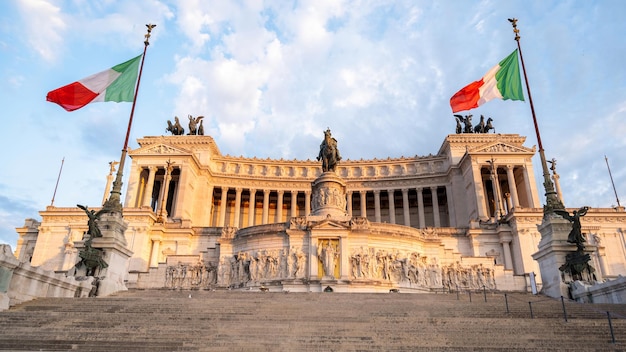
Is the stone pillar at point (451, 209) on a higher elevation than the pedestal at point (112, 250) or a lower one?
higher

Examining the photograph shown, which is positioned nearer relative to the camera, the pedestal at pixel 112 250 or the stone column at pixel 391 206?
the pedestal at pixel 112 250

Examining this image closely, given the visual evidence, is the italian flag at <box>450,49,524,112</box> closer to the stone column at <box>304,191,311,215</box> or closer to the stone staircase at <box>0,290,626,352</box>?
the stone staircase at <box>0,290,626,352</box>

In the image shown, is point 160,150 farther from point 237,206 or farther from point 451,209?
point 451,209

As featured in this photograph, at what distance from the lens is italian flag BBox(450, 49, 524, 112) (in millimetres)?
25625

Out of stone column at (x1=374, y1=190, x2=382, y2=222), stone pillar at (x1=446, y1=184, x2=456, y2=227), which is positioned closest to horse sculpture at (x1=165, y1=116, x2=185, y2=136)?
stone column at (x1=374, y1=190, x2=382, y2=222)

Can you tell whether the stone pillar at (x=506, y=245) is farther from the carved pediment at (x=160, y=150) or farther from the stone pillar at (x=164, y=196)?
the carved pediment at (x=160, y=150)

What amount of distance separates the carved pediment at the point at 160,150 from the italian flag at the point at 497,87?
4205cm

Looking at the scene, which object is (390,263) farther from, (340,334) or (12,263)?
(12,263)

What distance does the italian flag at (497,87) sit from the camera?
25625mm

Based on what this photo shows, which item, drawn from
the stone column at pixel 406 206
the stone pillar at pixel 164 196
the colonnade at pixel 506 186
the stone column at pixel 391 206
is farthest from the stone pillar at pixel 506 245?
the stone pillar at pixel 164 196

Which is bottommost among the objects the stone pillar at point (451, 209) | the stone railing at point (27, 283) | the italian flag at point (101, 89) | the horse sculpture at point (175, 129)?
the stone railing at point (27, 283)

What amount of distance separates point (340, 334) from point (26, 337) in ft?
26.2

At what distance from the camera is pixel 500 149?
58625 mm

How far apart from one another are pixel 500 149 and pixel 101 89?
49.4 meters
